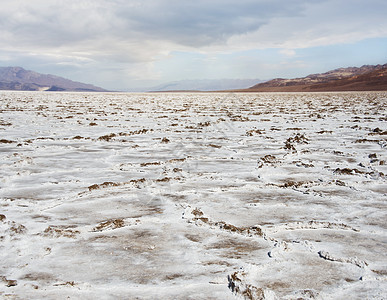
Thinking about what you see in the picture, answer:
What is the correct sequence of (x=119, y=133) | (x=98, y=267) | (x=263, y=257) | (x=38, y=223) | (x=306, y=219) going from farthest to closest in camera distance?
(x=119, y=133) < (x=306, y=219) < (x=38, y=223) < (x=263, y=257) < (x=98, y=267)

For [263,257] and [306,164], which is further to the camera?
[306,164]

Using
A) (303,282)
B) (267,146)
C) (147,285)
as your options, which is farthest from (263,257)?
(267,146)

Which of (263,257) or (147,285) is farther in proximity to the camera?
(263,257)

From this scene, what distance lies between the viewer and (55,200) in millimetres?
2748

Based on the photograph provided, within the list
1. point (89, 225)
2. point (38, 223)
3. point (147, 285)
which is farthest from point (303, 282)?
point (38, 223)

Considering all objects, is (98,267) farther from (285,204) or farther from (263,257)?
(285,204)

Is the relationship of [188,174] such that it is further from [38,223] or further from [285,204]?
[38,223]

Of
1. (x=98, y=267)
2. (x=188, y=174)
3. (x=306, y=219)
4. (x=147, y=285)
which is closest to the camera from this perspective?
(x=147, y=285)

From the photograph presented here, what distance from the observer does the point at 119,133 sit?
22.2 ft

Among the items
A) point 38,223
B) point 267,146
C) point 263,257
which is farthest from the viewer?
point 267,146

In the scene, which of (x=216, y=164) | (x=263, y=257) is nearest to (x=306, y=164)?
(x=216, y=164)

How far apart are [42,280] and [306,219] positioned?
1712 mm

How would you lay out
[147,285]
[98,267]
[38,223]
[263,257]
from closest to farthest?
[147,285] < [98,267] < [263,257] < [38,223]

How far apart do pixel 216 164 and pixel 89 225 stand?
7.04 ft
